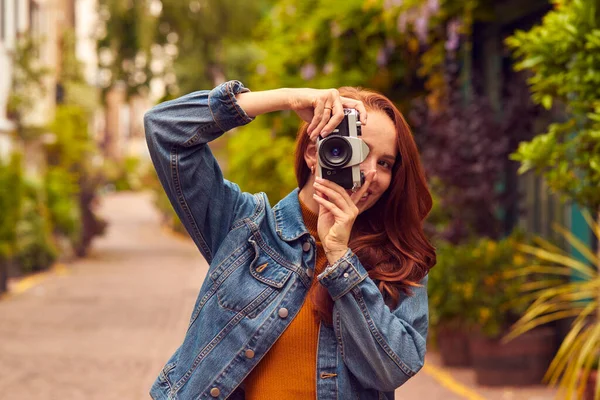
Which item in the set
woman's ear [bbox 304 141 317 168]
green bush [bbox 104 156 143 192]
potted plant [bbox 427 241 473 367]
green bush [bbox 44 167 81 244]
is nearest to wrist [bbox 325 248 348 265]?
woman's ear [bbox 304 141 317 168]

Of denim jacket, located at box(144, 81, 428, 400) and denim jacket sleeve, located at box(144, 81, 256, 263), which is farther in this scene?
denim jacket sleeve, located at box(144, 81, 256, 263)

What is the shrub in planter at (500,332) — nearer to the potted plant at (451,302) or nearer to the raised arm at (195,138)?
the potted plant at (451,302)

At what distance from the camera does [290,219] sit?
241cm

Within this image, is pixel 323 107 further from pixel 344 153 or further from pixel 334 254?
pixel 334 254

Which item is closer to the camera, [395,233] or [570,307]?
[395,233]

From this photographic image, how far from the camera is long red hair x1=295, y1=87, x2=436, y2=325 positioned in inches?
89.4

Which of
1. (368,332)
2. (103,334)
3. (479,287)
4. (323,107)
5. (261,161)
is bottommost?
(103,334)

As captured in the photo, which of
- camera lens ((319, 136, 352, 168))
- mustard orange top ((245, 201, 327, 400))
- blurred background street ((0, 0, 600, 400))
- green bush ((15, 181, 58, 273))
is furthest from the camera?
green bush ((15, 181, 58, 273))

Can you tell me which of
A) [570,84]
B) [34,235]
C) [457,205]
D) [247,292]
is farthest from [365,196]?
[34,235]

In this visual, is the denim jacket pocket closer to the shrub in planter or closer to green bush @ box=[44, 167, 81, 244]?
the shrub in planter

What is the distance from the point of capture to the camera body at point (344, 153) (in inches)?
84.5

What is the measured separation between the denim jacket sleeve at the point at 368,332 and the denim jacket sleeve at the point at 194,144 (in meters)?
0.37

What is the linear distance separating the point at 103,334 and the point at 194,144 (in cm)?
859

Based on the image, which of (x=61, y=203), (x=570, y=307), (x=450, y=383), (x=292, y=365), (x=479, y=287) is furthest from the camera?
(x=61, y=203)
